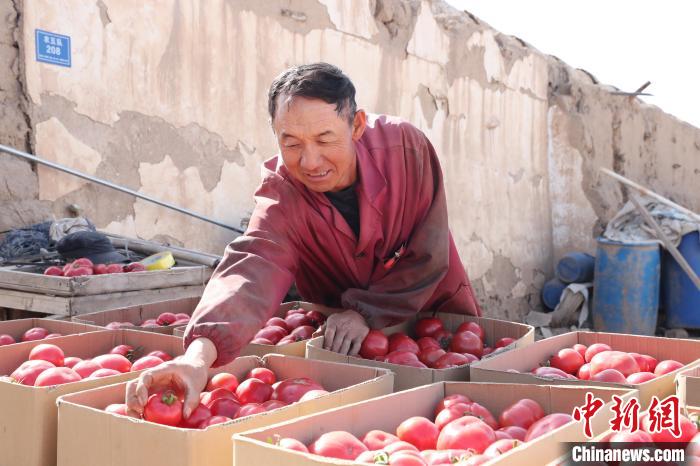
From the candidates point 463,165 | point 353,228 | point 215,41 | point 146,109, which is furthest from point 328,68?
point 463,165

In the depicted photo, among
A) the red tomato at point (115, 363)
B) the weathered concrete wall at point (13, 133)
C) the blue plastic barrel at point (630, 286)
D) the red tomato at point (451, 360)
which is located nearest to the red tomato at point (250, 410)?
the red tomato at point (115, 363)

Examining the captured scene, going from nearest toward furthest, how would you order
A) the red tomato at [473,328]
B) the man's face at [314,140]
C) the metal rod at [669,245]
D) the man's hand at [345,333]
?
the man's face at [314,140], the man's hand at [345,333], the red tomato at [473,328], the metal rod at [669,245]

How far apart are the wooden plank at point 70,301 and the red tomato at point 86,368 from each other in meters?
1.31

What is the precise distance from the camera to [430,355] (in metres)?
2.46

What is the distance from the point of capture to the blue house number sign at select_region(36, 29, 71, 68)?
14.5ft

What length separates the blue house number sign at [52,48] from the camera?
443 cm

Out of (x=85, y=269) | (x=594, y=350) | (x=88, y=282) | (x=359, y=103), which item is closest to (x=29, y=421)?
(x=594, y=350)

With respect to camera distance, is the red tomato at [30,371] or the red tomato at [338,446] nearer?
the red tomato at [338,446]

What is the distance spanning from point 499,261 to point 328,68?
694 cm

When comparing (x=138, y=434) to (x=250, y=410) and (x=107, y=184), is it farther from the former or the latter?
(x=107, y=184)

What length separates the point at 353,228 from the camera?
2609mm

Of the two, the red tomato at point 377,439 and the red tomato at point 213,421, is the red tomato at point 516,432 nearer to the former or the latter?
the red tomato at point 377,439

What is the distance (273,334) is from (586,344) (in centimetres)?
106

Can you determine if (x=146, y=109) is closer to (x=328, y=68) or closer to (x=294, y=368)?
(x=328, y=68)
